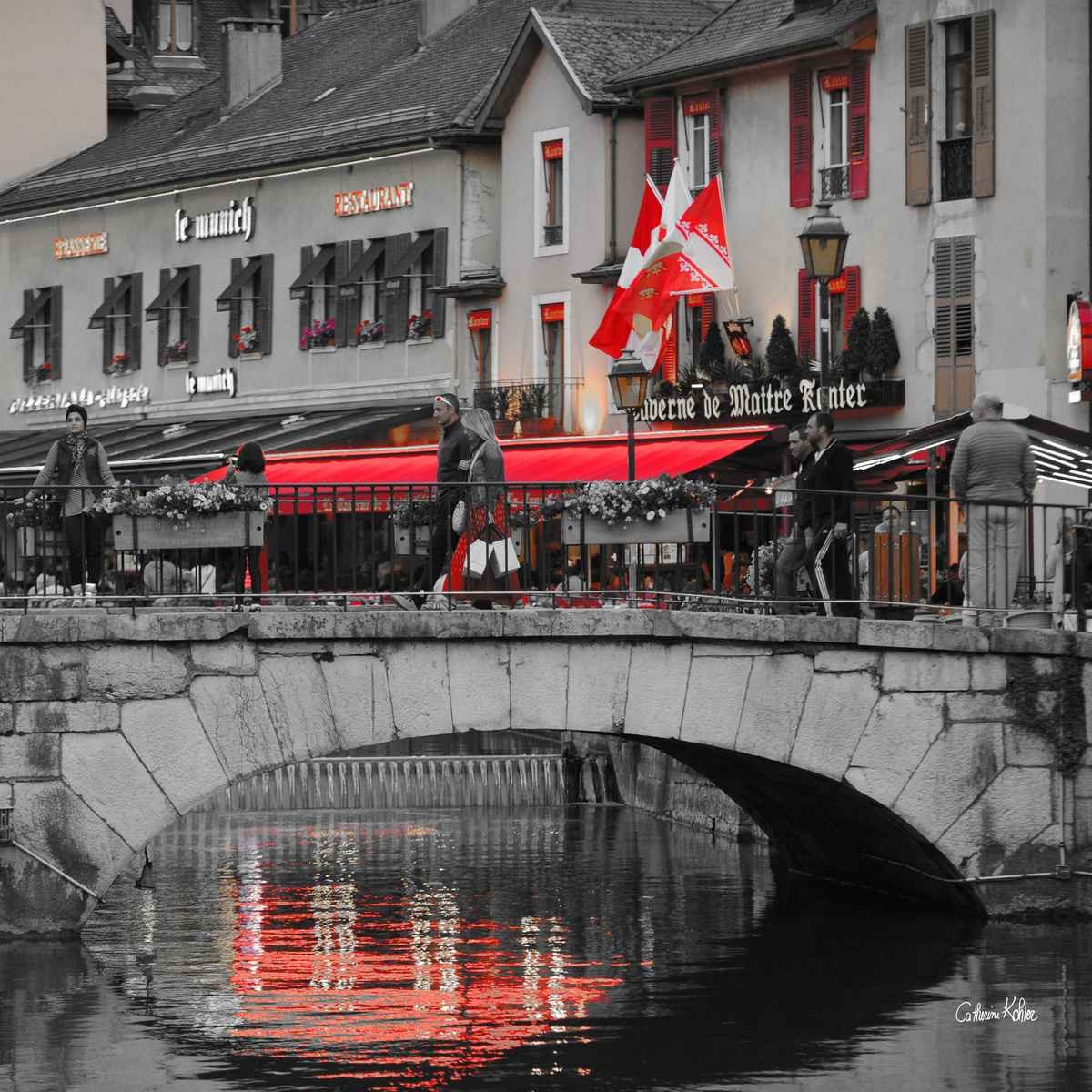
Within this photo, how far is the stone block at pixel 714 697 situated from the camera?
19891mm

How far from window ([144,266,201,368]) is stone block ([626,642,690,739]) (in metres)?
33.2

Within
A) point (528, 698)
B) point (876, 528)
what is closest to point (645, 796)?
point (876, 528)

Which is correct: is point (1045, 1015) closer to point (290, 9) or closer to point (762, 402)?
point (762, 402)

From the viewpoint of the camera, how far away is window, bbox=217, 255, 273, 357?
50.4 meters

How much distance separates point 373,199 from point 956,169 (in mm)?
12728

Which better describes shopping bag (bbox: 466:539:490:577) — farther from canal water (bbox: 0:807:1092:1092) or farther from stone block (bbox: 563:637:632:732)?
canal water (bbox: 0:807:1092:1092)

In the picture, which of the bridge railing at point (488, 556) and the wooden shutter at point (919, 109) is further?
the wooden shutter at point (919, 109)

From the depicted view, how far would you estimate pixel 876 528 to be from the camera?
72.7 ft

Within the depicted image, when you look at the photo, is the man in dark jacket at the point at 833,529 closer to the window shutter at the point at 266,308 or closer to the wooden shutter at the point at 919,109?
the wooden shutter at the point at 919,109

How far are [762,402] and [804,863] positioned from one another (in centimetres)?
1470

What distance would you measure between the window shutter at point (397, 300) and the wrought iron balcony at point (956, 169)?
11652 mm

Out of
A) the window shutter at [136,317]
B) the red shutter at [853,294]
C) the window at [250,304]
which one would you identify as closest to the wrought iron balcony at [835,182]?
the red shutter at [853,294]

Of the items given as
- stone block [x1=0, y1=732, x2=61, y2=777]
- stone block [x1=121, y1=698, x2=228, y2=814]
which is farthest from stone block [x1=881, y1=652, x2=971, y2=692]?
stone block [x1=0, y1=732, x2=61, y2=777]

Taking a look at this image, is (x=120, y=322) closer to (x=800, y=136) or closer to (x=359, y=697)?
(x=800, y=136)
